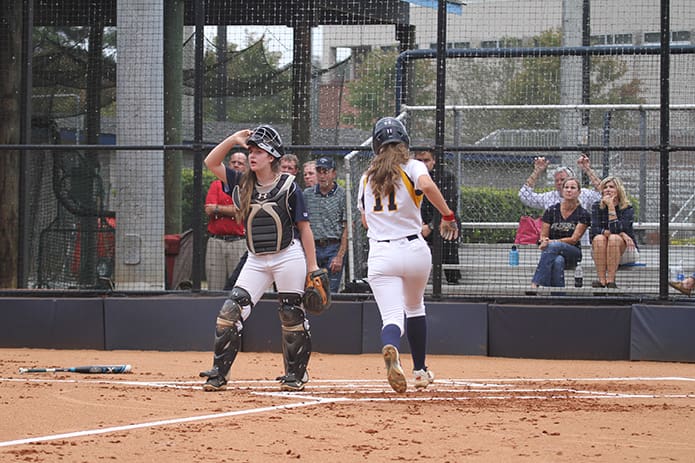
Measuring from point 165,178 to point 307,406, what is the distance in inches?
294

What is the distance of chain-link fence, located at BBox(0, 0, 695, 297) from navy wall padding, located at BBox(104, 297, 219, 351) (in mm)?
280

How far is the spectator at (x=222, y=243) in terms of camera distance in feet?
38.8

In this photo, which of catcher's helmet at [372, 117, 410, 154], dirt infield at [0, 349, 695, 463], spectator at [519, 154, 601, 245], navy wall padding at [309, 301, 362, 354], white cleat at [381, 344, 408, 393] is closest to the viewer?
dirt infield at [0, 349, 695, 463]

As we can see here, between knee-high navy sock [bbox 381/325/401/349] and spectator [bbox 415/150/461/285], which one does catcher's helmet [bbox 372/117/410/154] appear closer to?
knee-high navy sock [bbox 381/325/401/349]

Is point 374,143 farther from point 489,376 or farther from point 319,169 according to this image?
point 319,169

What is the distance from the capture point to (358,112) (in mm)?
12617

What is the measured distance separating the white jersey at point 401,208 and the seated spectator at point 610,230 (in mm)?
4122

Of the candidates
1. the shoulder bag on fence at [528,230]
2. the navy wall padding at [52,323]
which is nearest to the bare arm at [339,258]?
the shoulder bag on fence at [528,230]

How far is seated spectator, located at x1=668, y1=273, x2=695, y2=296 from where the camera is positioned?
37.1 ft

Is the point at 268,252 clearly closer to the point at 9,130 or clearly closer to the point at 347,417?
the point at 347,417

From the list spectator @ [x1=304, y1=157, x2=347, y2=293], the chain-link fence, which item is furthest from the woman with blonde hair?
spectator @ [x1=304, y1=157, x2=347, y2=293]

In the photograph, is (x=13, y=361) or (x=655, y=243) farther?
(x=655, y=243)


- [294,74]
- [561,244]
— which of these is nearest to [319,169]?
[294,74]

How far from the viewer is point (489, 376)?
938cm
